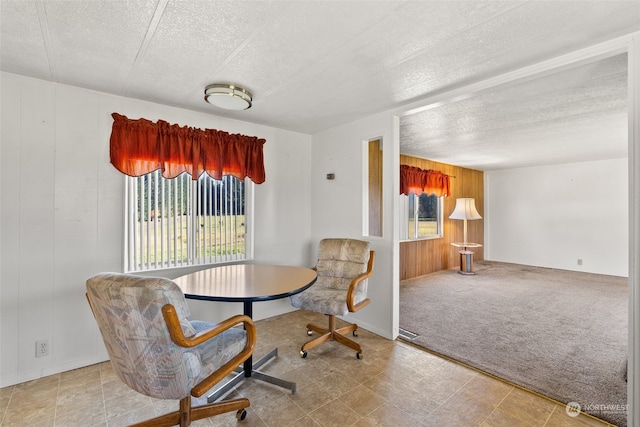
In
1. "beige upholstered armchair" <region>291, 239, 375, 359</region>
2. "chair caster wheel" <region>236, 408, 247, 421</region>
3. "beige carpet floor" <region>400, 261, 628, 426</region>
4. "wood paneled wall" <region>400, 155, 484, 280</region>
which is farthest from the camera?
"wood paneled wall" <region>400, 155, 484, 280</region>

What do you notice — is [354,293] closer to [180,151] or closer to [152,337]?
[152,337]

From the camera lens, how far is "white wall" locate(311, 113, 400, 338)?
296cm

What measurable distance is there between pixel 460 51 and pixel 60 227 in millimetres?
3388

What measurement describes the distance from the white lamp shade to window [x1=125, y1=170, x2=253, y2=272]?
480 centimetres

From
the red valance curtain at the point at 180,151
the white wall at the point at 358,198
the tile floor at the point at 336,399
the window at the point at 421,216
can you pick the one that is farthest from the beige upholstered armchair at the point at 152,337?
the window at the point at 421,216

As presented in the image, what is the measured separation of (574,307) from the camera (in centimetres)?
387

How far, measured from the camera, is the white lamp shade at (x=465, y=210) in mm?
6086

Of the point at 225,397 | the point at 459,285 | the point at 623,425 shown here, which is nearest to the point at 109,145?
the point at 225,397

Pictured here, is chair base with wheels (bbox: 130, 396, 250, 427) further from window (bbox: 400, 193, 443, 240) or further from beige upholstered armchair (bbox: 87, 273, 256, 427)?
window (bbox: 400, 193, 443, 240)

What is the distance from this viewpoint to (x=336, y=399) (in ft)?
6.40

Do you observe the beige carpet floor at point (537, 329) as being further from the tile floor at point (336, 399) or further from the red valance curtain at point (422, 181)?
the red valance curtain at point (422, 181)

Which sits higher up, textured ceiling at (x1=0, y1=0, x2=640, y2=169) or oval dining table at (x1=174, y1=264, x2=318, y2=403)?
textured ceiling at (x1=0, y1=0, x2=640, y2=169)

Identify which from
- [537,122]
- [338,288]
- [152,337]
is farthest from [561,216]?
[152,337]

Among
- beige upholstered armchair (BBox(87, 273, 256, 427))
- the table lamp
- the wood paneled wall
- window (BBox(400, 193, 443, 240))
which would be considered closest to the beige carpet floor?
the wood paneled wall
